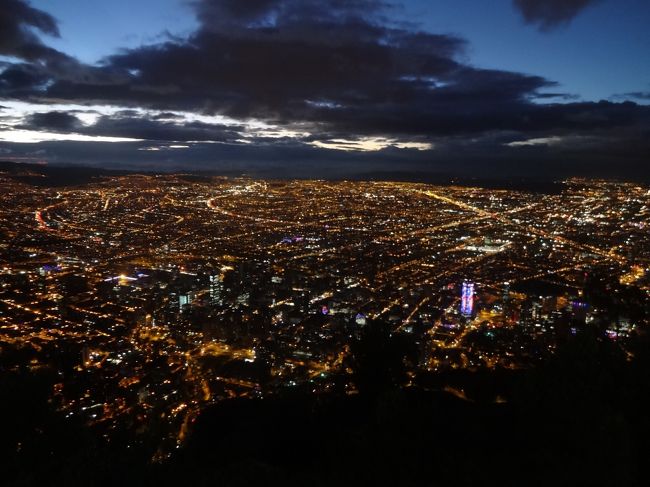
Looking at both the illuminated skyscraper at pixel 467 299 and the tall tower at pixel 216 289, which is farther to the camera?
the tall tower at pixel 216 289

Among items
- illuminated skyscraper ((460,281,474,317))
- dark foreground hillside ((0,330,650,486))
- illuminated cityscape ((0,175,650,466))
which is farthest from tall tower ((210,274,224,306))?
dark foreground hillside ((0,330,650,486))

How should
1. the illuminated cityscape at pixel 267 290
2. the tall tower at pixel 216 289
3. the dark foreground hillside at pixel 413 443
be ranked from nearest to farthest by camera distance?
the dark foreground hillside at pixel 413 443
the illuminated cityscape at pixel 267 290
the tall tower at pixel 216 289

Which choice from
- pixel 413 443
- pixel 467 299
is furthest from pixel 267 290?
pixel 413 443

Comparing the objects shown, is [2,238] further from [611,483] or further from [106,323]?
[611,483]

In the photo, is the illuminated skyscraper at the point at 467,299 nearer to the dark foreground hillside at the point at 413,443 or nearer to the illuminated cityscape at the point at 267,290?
the illuminated cityscape at the point at 267,290

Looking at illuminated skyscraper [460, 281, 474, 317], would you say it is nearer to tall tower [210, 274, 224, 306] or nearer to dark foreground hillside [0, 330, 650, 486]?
tall tower [210, 274, 224, 306]

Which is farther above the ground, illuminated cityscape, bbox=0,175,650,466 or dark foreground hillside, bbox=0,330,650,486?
dark foreground hillside, bbox=0,330,650,486

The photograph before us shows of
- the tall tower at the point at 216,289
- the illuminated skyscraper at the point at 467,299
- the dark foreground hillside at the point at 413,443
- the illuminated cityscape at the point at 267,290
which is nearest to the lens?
the dark foreground hillside at the point at 413,443

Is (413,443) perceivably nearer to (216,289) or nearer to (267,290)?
(267,290)

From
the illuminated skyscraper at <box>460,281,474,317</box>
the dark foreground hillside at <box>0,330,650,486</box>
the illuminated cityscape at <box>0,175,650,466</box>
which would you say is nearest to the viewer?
the dark foreground hillside at <box>0,330,650,486</box>

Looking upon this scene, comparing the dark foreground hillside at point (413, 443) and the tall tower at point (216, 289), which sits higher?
the dark foreground hillside at point (413, 443)

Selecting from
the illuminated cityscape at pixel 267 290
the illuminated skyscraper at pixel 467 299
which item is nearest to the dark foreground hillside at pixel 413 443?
the illuminated cityscape at pixel 267 290
